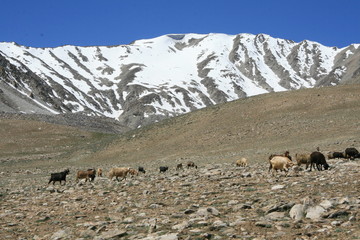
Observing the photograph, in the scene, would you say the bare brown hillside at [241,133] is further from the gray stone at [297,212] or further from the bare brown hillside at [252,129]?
the gray stone at [297,212]

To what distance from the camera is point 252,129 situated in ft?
178

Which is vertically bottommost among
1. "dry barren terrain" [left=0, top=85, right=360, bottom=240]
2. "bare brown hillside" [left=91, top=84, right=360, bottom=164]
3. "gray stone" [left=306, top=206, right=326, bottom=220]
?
"gray stone" [left=306, top=206, right=326, bottom=220]

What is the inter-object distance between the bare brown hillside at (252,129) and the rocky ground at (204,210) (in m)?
20.7

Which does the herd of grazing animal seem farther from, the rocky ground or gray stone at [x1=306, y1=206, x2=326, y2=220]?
gray stone at [x1=306, y1=206, x2=326, y2=220]

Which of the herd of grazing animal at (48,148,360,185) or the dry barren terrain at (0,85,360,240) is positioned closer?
the dry barren terrain at (0,85,360,240)

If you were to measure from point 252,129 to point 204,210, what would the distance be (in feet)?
138

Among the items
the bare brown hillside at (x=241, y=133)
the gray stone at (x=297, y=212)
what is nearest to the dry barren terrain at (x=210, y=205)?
the gray stone at (x=297, y=212)

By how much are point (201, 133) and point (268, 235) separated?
48.2m

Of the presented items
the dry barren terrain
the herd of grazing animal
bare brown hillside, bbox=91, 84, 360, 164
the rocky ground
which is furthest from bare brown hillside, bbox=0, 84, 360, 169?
the rocky ground

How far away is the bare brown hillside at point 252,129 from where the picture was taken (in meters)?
45.3

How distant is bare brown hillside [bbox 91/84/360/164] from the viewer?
45.3 metres

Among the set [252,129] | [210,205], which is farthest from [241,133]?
[210,205]

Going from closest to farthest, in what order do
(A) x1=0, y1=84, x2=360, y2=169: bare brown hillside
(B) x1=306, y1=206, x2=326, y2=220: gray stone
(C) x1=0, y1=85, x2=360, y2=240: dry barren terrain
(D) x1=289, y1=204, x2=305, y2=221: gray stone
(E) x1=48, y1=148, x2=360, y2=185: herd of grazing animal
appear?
1. (C) x1=0, y1=85, x2=360, y2=240: dry barren terrain
2. (B) x1=306, y1=206, x2=326, y2=220: gray stone
3. (D) x1=289, y1=204, x2=305, y2=221: gray stone
4. (E) x1=48, y1=148, x2=360, y2=185: herd of grazing animal
5. (A) x1=0, y1=84, x2=360, y2=169: bare brown hillside

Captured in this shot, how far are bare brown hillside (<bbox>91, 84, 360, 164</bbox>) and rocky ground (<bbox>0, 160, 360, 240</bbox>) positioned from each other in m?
20.7
